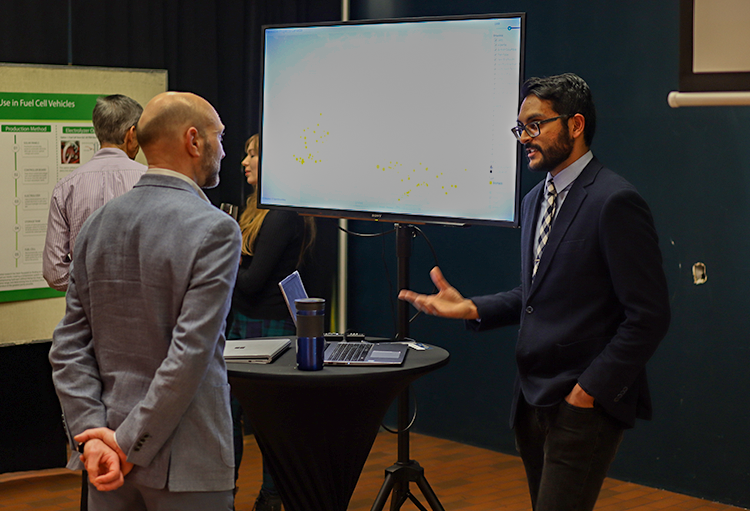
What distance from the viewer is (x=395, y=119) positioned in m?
3.07

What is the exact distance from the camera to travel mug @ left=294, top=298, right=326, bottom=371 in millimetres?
2414

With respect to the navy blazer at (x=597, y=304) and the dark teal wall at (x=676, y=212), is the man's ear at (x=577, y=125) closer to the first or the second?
the navy blazer at (x=597, y=304)

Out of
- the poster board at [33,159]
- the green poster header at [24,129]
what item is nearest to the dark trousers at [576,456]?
the poster board at [33,159]

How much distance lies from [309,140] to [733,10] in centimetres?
224

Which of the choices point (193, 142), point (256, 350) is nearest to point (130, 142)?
point (256, 350)

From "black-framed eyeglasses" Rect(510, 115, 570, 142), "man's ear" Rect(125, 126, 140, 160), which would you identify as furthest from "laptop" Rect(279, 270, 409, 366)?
"man's ear" Rect(125, 126, 140, 160)

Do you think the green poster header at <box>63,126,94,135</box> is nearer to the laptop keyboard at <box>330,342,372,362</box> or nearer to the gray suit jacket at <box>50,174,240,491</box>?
the laptop keyboard at <box>330,342,372,362</box>

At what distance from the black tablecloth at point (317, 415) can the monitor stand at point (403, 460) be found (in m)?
0.32

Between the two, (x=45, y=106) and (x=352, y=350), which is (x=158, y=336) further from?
(x=45, y=106)

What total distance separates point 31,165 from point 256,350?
2.10m

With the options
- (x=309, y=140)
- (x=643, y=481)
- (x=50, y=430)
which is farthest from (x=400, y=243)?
(x=50, y=430)

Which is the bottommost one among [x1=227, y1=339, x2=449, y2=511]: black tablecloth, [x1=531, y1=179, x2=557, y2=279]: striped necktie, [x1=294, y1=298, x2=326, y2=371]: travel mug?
Result: [x1=227, y1=339, x2=449, y2=511]: black tablecloth

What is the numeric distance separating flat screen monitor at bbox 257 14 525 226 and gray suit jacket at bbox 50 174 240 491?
1291mm

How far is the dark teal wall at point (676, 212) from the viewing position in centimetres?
374
